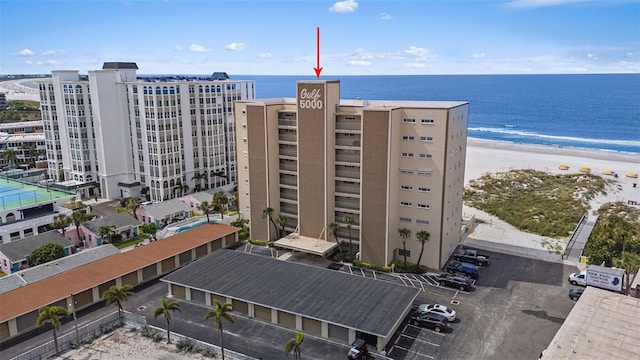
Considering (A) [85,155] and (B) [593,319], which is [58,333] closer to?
(B) [593,319]

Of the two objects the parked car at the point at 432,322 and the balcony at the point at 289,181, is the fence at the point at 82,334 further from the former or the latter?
the balcony at the point at 289,181

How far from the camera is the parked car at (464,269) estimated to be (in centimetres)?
5172

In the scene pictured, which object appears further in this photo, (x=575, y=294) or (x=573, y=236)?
(x=573, y=236)

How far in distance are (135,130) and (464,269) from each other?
63.6 meters

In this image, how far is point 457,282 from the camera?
4888cm

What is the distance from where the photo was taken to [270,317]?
139 feet

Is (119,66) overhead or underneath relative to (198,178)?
overhead

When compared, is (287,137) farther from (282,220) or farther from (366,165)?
(366,165)

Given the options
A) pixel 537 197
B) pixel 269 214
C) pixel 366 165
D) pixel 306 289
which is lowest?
pixel 537 197

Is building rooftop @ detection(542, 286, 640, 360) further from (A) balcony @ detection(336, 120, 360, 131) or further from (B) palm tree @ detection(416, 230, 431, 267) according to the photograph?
(A) balcony @ detection(336, 120, 360, 131)

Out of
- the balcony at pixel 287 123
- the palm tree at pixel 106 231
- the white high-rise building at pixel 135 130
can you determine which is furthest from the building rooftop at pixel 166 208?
the balcony at pixel 287 123

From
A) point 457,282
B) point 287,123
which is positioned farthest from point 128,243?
point 457,282

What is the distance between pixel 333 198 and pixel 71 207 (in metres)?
45.6

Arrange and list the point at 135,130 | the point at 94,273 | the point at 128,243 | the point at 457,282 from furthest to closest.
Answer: the point at 135,130
the point at 128,243
the point at 457,282
the point at 94,273
